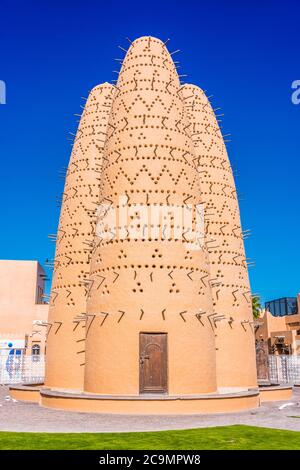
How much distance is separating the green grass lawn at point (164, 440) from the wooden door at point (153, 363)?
626cm

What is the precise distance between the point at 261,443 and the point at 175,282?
960 centimetres

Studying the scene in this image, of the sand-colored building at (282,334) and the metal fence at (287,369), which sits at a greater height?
the sand-colored building at (282,334)

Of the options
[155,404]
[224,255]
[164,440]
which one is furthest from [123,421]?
[224,255]

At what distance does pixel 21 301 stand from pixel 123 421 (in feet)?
116

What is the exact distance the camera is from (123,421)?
14453mm

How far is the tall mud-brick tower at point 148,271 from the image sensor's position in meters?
18.7

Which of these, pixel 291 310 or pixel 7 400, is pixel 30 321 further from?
pixel 291 310

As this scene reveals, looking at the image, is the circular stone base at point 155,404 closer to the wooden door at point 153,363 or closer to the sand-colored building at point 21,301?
the wooden door at point 153,363

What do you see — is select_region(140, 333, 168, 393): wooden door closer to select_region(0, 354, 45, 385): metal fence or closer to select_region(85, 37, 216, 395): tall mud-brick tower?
select_region(85, 37, 216, 395): tall mud-brick tower

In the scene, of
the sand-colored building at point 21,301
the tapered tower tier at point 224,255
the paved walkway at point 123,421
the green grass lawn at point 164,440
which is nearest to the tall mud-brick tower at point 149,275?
the paved walkway at point 123,421

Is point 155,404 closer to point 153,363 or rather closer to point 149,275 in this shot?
point 153,363

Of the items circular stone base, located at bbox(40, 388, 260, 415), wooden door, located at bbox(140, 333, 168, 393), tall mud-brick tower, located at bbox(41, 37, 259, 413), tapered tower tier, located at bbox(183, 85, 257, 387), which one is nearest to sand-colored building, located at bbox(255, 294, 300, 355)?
tapered tower tier, located at bbox(183, 85, 257, 387)

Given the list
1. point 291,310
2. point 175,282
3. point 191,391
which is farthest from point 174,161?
point 291,310

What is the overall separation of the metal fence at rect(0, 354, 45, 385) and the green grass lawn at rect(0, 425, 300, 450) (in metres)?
22.2
